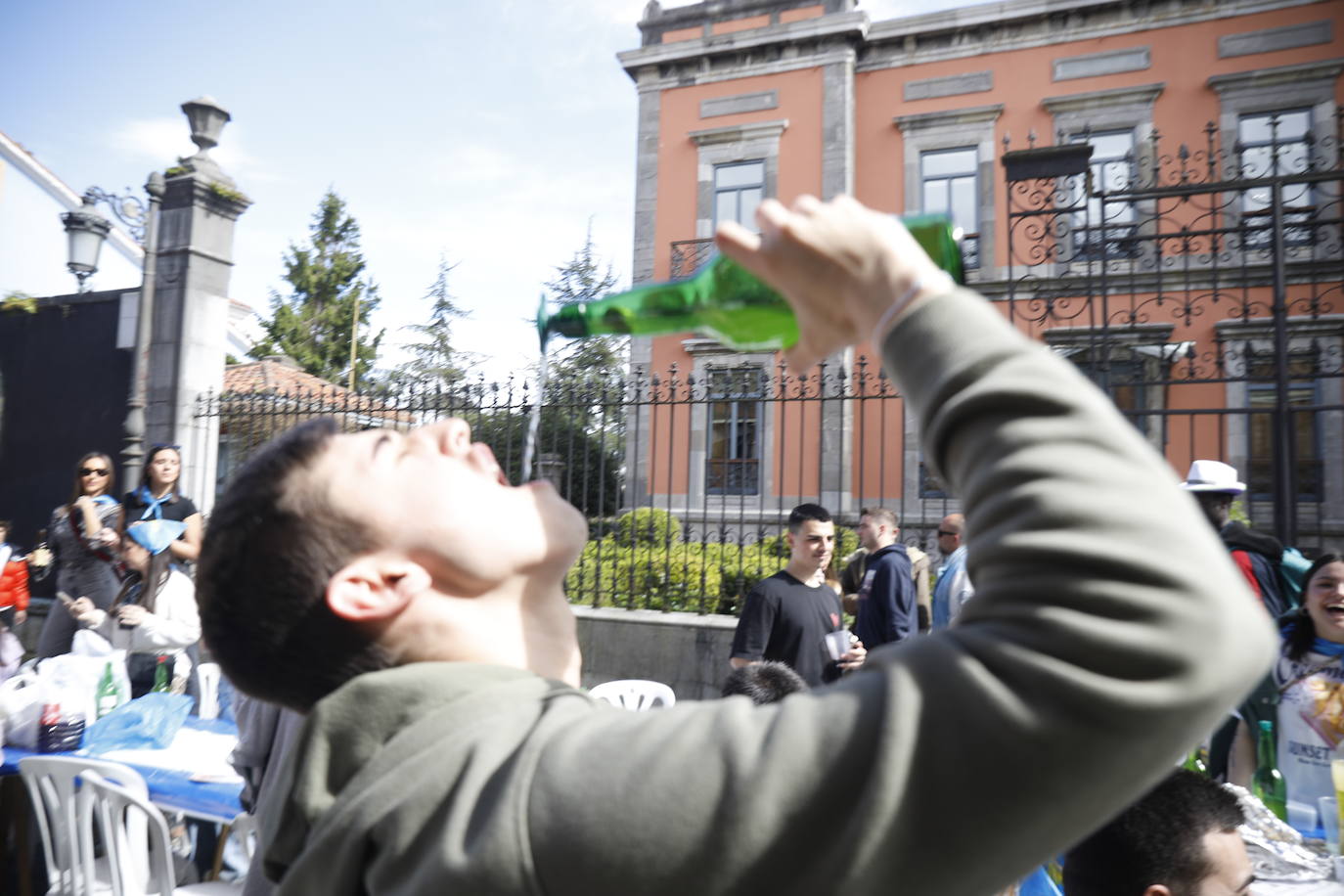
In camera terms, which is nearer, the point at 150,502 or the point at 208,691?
the point at 208,691

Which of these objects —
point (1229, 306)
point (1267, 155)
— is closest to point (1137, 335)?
point (1229, 306)

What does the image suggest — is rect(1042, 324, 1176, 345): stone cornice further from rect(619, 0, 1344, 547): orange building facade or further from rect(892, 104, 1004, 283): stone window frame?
rect(892, 104, 1004, 283): stone window frame

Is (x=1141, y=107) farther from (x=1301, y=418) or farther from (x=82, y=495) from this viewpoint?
(x=82, y=495)

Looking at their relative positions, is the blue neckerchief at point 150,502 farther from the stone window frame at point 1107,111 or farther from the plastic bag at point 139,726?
the stone window frame at point 1107,111

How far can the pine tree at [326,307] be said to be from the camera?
1391 inches

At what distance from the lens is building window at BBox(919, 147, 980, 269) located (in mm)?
15914

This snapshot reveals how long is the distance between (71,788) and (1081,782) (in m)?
4.52

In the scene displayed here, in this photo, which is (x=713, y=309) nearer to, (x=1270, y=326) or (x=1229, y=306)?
(x=1270, y=326)

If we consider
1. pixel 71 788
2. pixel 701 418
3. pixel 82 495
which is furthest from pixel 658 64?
pixel 71 788

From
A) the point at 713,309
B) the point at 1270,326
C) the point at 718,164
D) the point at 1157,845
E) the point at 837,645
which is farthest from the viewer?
the point at 718,164

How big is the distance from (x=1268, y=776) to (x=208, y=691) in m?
5.92

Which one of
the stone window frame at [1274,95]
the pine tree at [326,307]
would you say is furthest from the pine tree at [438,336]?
the stone window frame at [1274,95]

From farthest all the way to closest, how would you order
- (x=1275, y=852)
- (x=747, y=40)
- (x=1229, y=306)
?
(x=747, y=40) → (x=1229, y=306) → (x=1275, y=852)

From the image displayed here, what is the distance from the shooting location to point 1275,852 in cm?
255
